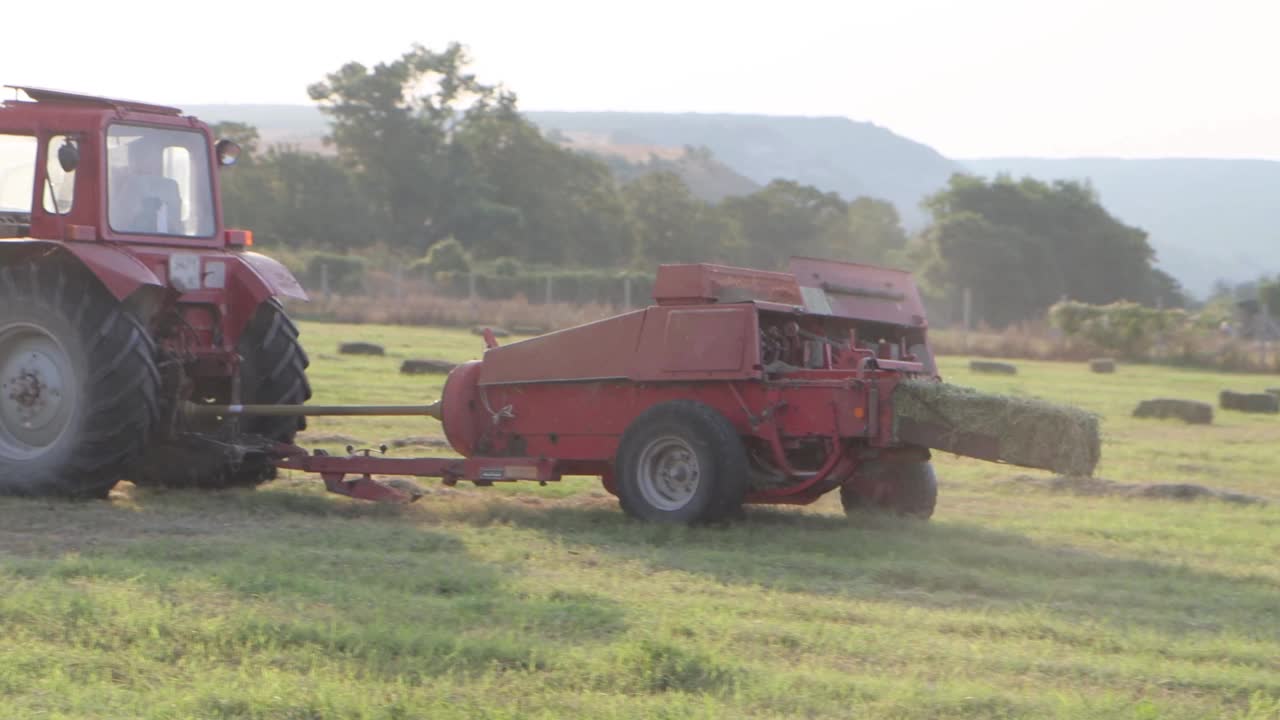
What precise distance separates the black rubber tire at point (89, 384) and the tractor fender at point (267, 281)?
0.82 meters

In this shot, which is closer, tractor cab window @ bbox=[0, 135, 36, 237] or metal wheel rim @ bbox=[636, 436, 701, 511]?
metal wheel rim @ bbox=[636, 436, 701, 511]

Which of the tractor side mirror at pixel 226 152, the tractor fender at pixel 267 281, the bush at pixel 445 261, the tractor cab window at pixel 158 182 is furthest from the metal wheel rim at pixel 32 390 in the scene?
the bush at pixel 445 261

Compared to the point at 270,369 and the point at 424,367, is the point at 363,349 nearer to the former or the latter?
the point at 424,367

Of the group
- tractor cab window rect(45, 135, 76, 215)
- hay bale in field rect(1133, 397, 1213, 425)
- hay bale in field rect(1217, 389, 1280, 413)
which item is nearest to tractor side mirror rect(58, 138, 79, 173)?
tractor cab window rect(45, 135, 76, 215)

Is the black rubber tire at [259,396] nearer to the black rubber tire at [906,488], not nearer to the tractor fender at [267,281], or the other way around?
the tractor fender at [267,281]

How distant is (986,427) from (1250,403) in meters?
14.3

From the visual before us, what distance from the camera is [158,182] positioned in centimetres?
1011

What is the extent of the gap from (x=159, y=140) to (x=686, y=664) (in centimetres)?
627

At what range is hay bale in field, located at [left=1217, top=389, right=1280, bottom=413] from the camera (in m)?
21.4

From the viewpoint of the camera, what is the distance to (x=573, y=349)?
31.1ft

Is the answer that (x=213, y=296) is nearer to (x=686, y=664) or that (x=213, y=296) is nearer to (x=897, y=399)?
(x=897, y=399)

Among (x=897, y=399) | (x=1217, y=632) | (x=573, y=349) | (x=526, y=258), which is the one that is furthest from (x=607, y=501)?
(x=526, y=258)

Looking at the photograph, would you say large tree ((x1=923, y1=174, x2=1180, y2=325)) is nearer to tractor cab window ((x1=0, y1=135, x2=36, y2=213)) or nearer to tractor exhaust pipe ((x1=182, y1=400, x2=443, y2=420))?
tractor exhaust pipe ((x1=182, y1=400, x2=443, y2=420))

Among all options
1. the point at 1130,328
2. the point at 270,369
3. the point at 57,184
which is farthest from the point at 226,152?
the point at 1130,328
